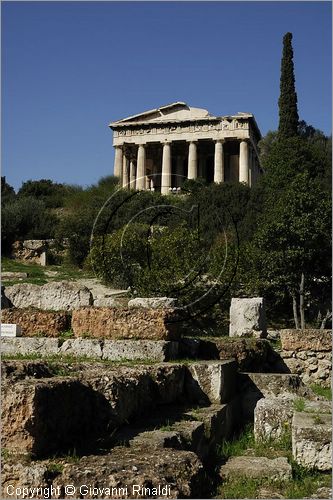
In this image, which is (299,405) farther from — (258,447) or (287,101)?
(287,101)

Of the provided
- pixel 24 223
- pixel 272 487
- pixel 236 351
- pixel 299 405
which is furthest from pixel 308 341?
pixel 24 223

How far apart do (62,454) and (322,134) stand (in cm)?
6501

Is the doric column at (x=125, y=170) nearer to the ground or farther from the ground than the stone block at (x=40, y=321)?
farther from the ground

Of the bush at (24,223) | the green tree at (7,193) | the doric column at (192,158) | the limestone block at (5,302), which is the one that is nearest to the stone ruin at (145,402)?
the limestone block at (5,302)

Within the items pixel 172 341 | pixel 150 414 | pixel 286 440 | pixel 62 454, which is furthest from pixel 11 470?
pixel 172 341

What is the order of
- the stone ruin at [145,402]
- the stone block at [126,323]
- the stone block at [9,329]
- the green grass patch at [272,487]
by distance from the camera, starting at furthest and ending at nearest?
the stone block at [9,329] < the stone block at [126,323] < the green grass patch at [272,487] < the stone ruin at [145,402]

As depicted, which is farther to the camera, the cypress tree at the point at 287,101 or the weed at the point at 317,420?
the cypress tree at the point at 287,101

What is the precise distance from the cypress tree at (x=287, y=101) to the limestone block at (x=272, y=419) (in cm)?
3843

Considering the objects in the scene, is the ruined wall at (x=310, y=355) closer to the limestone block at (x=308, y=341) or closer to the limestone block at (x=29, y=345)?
the limestone block at (x=308, y=341)

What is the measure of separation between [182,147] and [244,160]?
6.88 m

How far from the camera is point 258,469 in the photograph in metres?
4.98

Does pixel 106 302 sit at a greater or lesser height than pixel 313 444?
greater

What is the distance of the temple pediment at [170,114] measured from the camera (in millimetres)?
56862

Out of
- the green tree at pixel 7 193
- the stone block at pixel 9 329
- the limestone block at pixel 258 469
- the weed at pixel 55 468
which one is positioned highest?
the green tree at pixel 7 193
